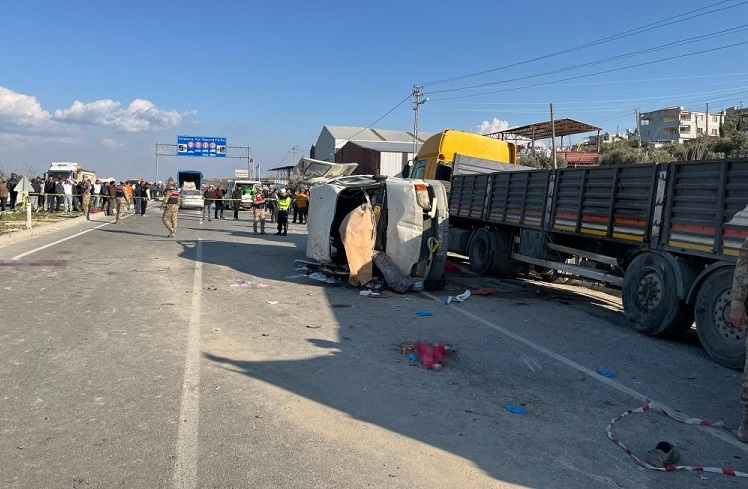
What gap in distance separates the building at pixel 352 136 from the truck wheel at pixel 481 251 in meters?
57.2

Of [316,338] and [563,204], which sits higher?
[563,204]

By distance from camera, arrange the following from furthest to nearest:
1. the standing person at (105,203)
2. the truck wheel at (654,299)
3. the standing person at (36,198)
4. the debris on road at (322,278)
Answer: the standing person at (105,203), the standing person at (36,198), the debris on road at (322,278), the truck wheel at (654,299)

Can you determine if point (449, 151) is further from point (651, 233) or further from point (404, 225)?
point (651, 233)

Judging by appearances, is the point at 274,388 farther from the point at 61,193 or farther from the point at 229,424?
the point at 61,193

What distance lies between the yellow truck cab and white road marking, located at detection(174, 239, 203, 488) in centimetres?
965

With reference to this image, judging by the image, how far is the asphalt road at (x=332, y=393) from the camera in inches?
141

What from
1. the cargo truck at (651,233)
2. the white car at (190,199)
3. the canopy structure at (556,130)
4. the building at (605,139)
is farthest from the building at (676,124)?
the cargo truck at (651,233)

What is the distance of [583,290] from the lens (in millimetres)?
11398

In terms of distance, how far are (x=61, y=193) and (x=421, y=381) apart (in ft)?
93.0

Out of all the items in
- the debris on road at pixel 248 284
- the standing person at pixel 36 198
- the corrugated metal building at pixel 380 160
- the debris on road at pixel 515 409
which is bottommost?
the debris on road at pixel 248 284

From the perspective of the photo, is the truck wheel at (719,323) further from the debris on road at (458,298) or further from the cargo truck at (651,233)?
the debris on road at (458,298)

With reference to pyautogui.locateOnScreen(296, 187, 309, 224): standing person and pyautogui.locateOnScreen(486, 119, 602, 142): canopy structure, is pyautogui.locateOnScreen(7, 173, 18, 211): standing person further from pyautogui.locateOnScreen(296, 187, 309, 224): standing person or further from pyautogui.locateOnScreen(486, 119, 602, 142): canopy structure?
pyautogui.locateOnScreen(486, 119, 602, 142): canopy structure

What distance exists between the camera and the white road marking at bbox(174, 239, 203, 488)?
135 inches

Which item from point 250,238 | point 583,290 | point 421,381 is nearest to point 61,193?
point 250,238
